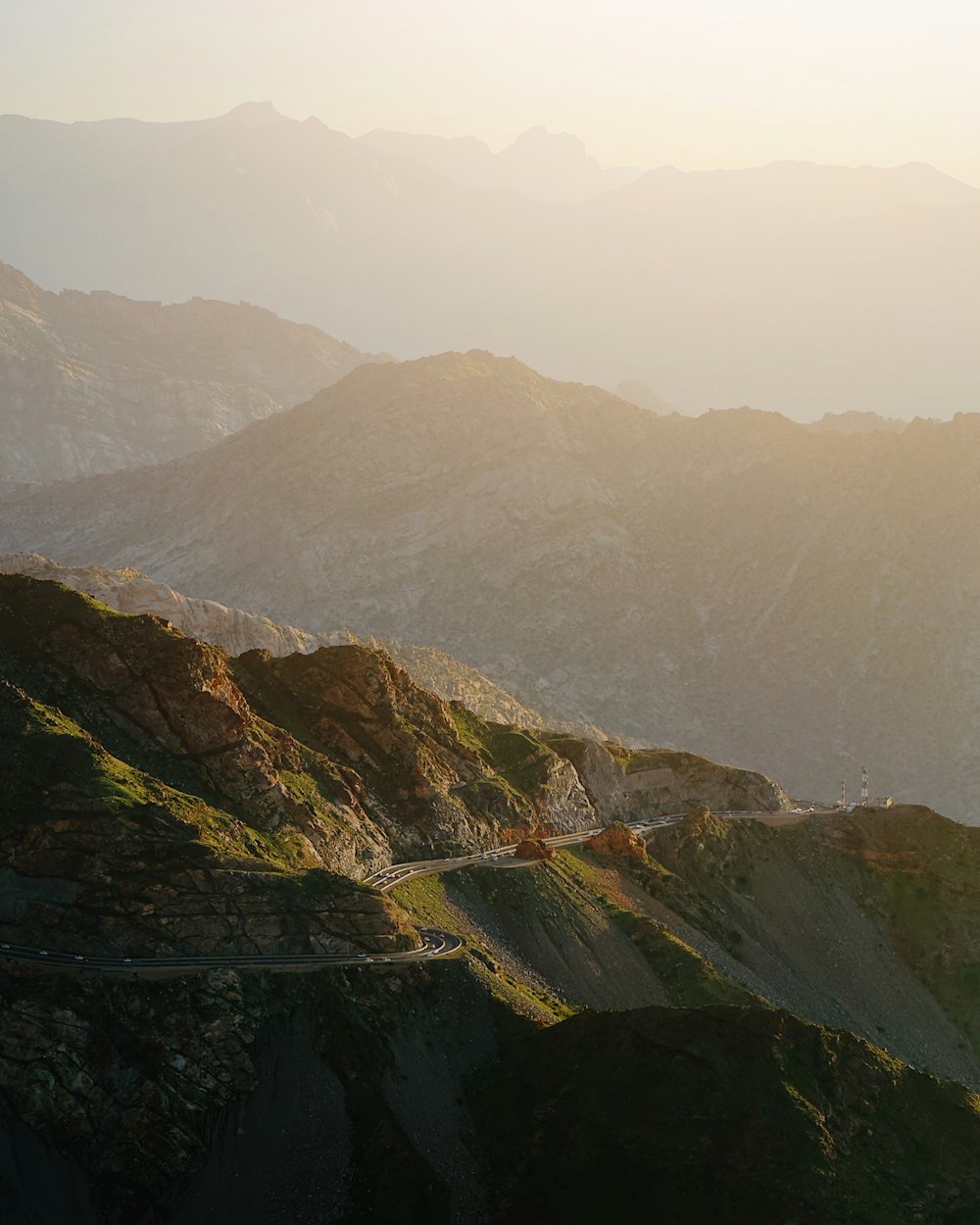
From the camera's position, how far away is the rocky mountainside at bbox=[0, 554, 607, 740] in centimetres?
12012

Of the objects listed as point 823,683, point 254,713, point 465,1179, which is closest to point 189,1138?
point 465,1179

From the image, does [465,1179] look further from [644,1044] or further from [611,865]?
[611,865]

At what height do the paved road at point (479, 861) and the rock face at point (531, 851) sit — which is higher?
the rock face at point (531, 851)

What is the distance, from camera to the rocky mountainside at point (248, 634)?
394 feet

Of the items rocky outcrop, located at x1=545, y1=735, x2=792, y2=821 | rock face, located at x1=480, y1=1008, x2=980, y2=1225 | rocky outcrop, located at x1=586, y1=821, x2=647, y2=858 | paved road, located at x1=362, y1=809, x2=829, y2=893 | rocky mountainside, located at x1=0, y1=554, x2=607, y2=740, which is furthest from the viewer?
rocky mountainside, located at x1=0, y1=554, x2=607, y2=740

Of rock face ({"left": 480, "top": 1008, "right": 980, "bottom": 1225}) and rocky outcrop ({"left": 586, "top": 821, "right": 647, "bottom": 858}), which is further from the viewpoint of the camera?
rocky outcrop ({"left": 586, "top": 821, "right": 647, "bottom": 858})

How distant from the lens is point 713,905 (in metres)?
79.1

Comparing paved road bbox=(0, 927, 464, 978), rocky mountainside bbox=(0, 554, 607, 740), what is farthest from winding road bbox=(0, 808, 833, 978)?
rocky mountainside bbox=(0, 554, 607, 740)

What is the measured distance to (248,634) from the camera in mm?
123750

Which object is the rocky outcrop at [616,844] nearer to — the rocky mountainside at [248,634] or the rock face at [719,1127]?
the rock face at [719,1127]

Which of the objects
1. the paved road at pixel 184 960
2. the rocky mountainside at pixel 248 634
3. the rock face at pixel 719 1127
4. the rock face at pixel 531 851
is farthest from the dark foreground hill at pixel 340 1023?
the rocky mountainside at pixel 248 634

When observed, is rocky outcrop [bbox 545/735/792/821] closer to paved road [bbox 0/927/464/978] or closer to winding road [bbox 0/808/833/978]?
winding road [bbox 0/808/833/978]

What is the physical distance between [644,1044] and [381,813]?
24917mm

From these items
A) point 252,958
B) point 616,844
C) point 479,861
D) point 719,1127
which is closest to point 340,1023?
point 252,958
